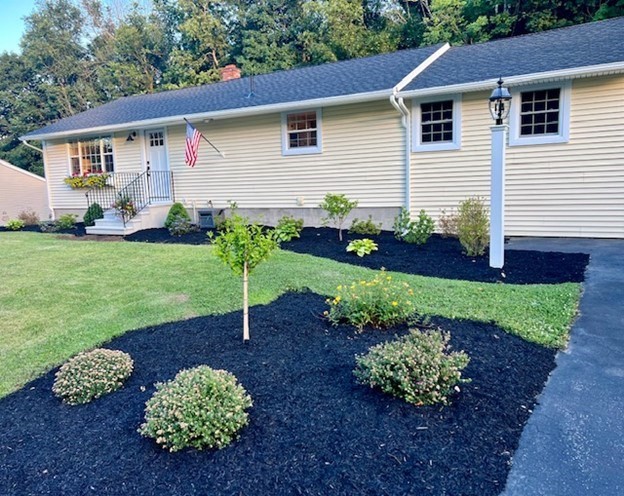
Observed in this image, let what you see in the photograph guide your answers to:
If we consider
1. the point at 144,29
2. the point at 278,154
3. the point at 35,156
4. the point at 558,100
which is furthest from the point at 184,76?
the point at 558,100

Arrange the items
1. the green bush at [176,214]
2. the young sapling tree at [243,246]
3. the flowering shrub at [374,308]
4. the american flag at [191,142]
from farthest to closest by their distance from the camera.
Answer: the green bush at [176,214], the american flag at [191,142], the flowering shrub at [374,308], the young sapling tree at [243,246]

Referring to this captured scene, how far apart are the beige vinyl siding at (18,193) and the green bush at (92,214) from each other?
6.86m

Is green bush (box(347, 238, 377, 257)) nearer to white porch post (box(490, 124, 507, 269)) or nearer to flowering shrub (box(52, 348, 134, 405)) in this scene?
white porch post (box(490, 124, 507, 269))

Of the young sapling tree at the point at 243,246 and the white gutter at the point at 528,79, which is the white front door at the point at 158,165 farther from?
the young sapling tree at the point at 243,246

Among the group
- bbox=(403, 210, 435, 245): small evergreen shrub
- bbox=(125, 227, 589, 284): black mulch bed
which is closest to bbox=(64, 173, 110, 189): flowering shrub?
bbox=(125, 227, 589, 284): black mulch bed

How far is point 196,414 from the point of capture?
2.39 metres

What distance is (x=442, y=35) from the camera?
19.0 meters

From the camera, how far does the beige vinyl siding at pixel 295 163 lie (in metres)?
10.1

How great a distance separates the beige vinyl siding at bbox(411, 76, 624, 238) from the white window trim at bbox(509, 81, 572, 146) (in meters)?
0.08

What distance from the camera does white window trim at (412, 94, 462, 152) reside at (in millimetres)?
9297

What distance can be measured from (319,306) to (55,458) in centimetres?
283

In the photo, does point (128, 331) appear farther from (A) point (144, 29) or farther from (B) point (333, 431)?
(A) point (144, 29)

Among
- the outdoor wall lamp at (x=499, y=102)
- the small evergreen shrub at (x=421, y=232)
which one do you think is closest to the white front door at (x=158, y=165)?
the small evergreen shrub at (x=421, y=232)

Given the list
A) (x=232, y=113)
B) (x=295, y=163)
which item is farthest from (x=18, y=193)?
(x=295, y=163)
